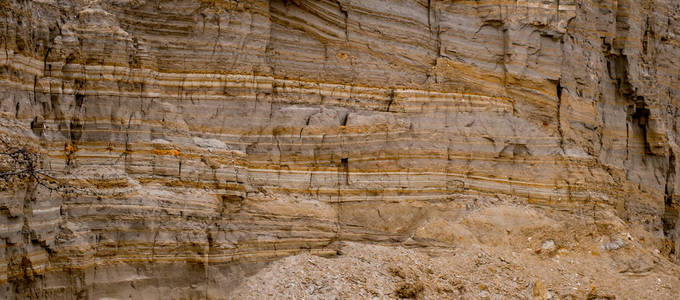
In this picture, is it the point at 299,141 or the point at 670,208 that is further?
the point at 670,208

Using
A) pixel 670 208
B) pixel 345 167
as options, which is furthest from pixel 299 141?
pixel 670 208

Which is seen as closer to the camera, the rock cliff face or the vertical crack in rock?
the rock cliff face

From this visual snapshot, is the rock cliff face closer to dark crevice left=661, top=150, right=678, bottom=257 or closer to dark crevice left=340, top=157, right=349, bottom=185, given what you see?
dark crevice left=340, top=157, right=349, bottom=185

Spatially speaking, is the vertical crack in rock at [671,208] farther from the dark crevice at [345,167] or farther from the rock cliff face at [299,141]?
the dark crevice at [345,167]

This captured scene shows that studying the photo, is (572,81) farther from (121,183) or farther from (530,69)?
(121,183)

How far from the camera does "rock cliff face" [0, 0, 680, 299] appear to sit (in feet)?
37.6

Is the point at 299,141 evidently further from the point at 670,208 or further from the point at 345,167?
the point at 670,208

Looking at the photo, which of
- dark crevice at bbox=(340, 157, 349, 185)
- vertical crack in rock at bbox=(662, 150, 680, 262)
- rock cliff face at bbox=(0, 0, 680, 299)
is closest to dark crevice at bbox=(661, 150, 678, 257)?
vertical crack in rock at bbox=(662, 150, 680, 262)

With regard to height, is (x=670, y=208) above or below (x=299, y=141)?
below

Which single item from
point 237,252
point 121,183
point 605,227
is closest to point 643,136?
point 605,227

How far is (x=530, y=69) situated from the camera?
1792 cm

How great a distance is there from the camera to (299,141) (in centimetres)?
1457

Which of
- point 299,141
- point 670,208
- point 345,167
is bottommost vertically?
point 670,208

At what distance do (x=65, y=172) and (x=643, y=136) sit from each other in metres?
18.4
